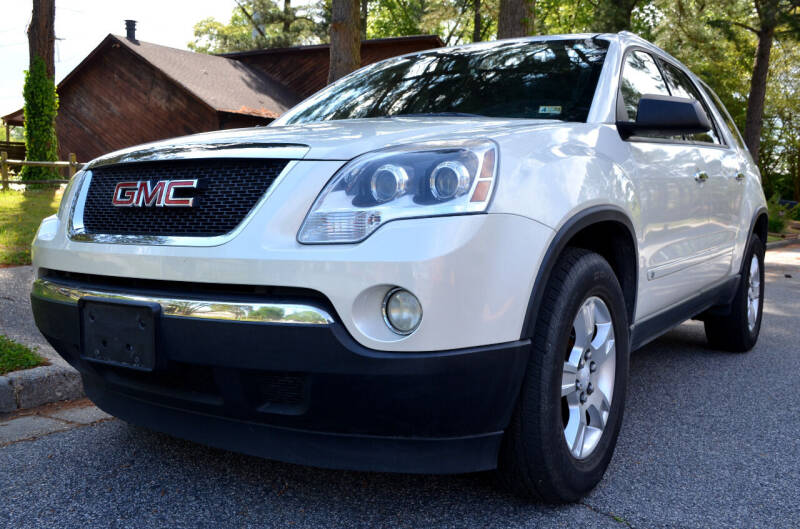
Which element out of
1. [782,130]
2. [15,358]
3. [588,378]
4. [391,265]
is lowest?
[15,358]

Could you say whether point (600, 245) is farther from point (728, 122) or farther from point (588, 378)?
point (728, 122)

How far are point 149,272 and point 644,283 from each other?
1.94 m

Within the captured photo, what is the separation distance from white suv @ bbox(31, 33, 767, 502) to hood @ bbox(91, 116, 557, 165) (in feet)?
0.04

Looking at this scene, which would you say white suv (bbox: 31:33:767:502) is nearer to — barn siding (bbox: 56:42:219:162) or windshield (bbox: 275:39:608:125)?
windshield (bbox: 275:39:608:125)

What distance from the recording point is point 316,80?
91.0 feet

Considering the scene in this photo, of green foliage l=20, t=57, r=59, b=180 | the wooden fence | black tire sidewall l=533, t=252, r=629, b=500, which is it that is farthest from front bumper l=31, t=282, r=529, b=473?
green foliage l=20, t=57, r=59, b=180

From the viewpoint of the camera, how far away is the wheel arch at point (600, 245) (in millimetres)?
2135

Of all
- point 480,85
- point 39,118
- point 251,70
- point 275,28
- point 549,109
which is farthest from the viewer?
point 275,28

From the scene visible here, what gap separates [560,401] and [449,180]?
0.78m

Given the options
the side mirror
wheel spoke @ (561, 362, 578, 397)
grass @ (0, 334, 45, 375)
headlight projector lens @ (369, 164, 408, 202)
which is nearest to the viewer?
headlight projector lens @ (369, 164, 408, 202)

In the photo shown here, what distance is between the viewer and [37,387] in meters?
3.50

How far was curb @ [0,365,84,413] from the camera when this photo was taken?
340 centimetres

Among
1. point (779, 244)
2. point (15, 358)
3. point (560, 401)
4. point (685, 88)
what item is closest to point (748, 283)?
point (685, 88)

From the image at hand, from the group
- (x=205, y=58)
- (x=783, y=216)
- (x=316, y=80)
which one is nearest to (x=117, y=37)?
(x=205, y=58)
